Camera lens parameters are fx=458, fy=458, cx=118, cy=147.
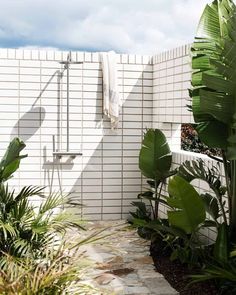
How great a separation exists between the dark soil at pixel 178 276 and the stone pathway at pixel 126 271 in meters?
0.06

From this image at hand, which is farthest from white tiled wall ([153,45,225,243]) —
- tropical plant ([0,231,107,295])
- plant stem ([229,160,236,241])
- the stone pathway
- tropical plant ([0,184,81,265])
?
tropical plant ([0,231,107,295])

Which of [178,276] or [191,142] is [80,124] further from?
[191,142]

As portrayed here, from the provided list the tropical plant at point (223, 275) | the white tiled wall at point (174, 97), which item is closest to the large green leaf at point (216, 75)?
the tropical plant at point (223, 275)

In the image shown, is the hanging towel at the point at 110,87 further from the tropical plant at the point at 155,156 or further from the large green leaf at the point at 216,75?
the large green leaf at the point at 216,75

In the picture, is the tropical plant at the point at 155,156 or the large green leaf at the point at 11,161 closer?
the large green leaf at the point at 11,161

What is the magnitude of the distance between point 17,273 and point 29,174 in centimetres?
412

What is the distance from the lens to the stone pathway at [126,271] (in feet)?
13.8

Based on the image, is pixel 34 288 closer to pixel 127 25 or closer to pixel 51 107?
pixel 127 25

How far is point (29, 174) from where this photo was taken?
6.83 metres

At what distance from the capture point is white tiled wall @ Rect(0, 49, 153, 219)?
6734 mm

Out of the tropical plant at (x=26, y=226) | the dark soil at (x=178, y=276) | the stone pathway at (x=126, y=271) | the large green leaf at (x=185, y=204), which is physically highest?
the large green leaf at (x=185, y=204)

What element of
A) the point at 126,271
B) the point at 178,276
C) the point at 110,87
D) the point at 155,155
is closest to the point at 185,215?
the point at 178,276

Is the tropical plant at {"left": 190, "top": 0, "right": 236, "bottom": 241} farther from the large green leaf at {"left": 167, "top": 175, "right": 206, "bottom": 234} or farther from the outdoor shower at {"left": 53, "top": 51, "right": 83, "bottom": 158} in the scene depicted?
the outdoor shower at {"left": 53, "top": 51, "right": 83, "bottom": 158}

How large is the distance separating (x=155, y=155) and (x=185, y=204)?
1578 mm
